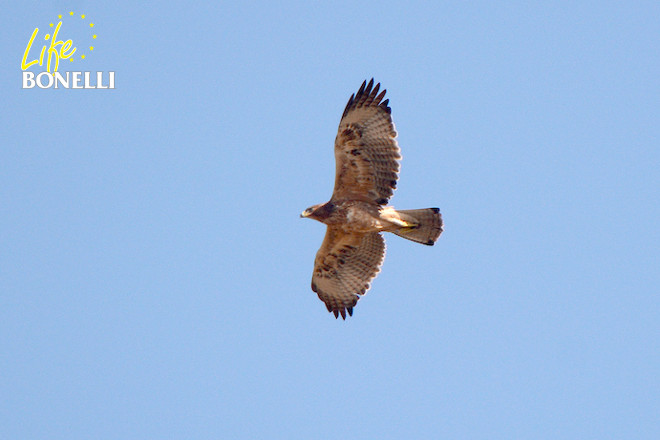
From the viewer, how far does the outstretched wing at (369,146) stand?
1168 centimetres

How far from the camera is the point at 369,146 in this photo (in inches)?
461

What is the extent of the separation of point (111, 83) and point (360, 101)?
761 cm

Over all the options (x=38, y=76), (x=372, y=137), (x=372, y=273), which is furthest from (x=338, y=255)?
(x=38, y=76)

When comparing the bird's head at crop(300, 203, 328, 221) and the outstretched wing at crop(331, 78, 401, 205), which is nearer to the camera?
the outstretched wing at crop(331, 78, 401, 205)

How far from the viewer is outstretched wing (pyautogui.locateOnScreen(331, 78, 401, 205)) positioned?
1168 cm

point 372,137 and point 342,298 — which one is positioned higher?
point 372,137

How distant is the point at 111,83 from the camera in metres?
18.1

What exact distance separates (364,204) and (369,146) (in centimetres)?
68

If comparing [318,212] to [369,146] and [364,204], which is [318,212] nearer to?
[364,204]

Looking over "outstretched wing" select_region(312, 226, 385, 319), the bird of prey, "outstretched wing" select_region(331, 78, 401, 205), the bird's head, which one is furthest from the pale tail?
the bird's head

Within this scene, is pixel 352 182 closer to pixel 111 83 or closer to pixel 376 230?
pixel 376 230

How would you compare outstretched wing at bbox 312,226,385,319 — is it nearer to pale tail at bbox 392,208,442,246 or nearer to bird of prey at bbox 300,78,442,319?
bird of prey at bbox 300,78,442,319

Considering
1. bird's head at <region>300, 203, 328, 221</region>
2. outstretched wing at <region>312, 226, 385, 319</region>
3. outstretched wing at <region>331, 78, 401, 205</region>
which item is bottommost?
outstretched wing at <region>312, 226, 385, 319</region>

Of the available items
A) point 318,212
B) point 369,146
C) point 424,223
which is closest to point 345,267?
point 318,212
